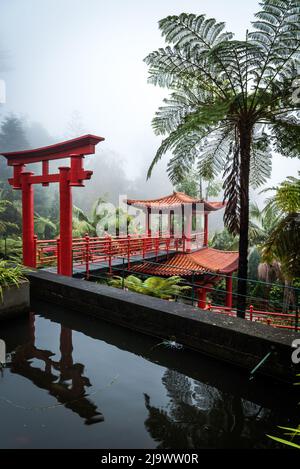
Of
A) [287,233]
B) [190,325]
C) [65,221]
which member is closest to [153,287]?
[65,221]

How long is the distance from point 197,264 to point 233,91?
8978mm

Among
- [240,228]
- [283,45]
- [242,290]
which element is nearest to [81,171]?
[240,228]

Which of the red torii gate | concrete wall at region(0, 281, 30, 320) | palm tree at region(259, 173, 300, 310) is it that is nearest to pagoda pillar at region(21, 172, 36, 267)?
the red torii gate

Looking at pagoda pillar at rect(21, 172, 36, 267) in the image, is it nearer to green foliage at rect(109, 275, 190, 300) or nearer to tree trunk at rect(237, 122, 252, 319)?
green foliage at rect(109, 275, 190, 300)

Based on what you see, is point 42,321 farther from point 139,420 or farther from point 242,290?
point 242,290

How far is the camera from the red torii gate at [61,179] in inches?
311

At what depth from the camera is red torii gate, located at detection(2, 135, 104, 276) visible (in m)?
7.89

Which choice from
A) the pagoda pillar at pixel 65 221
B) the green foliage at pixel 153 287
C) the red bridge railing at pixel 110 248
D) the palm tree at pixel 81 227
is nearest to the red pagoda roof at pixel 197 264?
the red bridge railing at pixel 110 248

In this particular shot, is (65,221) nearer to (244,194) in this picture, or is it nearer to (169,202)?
(244,194)

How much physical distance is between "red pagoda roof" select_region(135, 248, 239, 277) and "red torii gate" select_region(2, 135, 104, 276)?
5.50 metres

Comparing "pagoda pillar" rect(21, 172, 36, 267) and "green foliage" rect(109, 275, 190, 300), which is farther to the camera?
"pagoda pillar" rect(21, 172, 36, 267)

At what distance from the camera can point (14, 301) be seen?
5.30 m

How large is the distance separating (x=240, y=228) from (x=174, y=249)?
31.9ft

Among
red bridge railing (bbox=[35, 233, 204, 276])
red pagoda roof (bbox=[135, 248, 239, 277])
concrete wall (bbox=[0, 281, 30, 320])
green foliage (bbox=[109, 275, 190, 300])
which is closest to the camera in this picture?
concrete wall (bbox=[0, 281, 30, 320])
